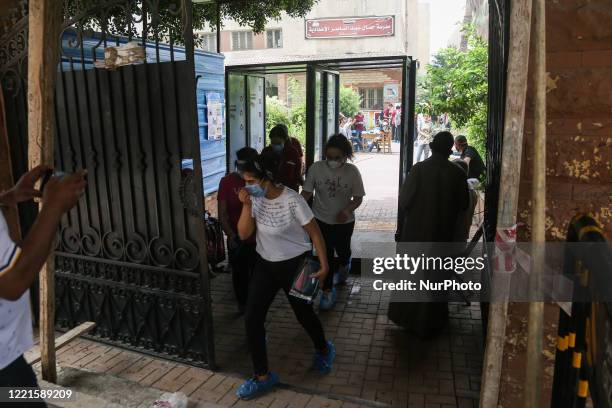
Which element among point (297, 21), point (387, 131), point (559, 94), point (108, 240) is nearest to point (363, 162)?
point (387, 131)

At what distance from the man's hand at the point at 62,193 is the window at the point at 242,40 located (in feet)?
85.8

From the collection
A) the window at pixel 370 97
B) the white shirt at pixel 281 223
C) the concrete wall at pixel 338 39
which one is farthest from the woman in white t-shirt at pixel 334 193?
the window at pixel 370 97

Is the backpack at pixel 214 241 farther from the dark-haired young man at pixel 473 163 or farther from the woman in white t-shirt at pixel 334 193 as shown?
the dark-haired young man at pixel 473 163

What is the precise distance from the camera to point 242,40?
27.0 meters

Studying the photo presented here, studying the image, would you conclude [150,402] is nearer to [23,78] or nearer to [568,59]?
[23,78]

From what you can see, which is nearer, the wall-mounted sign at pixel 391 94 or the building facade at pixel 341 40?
the wall-mounted sign at pixel 391 94

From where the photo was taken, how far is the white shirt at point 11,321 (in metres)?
1.91

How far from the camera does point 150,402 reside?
3.31m

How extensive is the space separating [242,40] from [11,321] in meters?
26.8

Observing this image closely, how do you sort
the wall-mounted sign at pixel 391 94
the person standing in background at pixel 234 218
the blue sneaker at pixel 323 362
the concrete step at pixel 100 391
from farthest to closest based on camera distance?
the wall-mounted sign at pixel 391 94 → the person standing in background at pixel 234 218 → the blue sneaker at pixel 323 362 → the concrete step at pixel 100 391

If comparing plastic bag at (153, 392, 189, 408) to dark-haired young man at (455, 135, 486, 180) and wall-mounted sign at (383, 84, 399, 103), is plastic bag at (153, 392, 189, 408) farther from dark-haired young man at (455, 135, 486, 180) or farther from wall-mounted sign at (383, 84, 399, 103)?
wall-mounted sign at (383, 84, 399, 103)

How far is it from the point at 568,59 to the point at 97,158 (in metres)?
3.38

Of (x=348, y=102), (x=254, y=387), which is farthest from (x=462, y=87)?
(x=348, y=102)

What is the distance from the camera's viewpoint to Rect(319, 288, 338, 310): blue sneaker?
4891 millimetres
